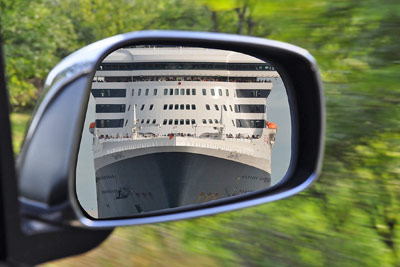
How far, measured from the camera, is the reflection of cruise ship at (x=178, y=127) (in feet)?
5.23

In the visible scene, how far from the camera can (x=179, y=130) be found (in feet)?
5.37

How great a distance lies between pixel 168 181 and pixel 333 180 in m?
1.49

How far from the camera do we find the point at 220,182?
6.08 feet

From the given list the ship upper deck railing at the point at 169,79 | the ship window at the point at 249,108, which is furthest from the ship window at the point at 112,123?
the ship window at the point at 249,108

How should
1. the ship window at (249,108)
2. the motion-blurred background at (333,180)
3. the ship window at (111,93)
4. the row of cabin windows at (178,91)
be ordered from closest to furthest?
the ship window at (111,93) → the row of cabin windows at (178,91) → the ship window at (249,108) → the motion-blurred background at (333,180)

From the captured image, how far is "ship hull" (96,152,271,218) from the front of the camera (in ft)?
5.44

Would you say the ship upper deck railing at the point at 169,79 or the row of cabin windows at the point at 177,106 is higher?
the ship upper deck railing at the point at 169,79

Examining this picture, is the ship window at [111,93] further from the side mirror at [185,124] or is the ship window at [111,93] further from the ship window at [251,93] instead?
the ship window at [251,93]

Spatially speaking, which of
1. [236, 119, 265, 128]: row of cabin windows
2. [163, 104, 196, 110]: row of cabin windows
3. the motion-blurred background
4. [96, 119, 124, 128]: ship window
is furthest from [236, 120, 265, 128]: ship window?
the motion-blurred background

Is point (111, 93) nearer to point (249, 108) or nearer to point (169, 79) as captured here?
point (169, 79)

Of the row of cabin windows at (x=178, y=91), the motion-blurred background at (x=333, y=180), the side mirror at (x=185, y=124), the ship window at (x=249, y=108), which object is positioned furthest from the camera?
the motion-blurred background at (x=333, y=180)

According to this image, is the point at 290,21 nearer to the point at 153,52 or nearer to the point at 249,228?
the point at 249,228

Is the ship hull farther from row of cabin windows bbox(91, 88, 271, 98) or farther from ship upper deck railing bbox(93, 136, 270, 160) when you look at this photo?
row of cabin windows bbox(91, 88, 271, 98)

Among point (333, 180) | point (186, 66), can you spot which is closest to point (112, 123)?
point (186, 66)
